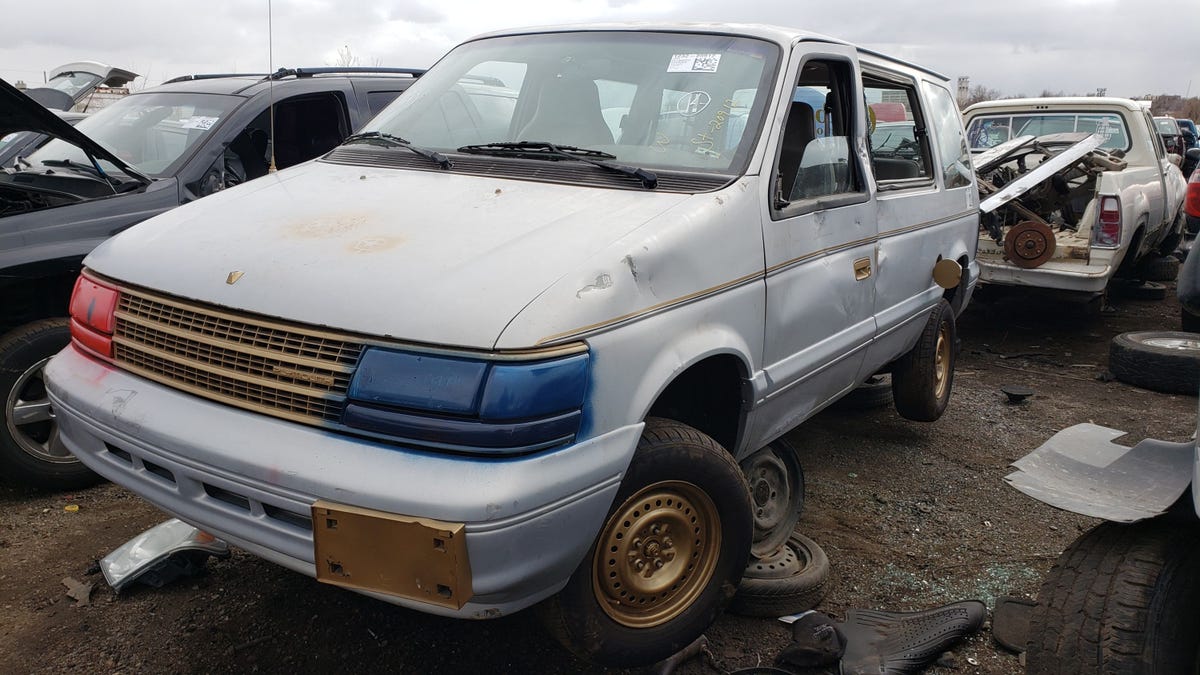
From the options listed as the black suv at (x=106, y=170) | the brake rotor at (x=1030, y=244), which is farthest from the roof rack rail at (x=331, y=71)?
the brake rotor at (x=1030, y=244)

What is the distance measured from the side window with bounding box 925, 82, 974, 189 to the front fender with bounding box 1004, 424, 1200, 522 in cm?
249

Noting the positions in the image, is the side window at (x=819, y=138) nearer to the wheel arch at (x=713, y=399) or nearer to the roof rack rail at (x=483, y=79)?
the wheel arch at (x=713, y=399)

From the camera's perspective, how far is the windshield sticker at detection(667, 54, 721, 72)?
9.94 ft

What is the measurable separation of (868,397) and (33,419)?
424cm

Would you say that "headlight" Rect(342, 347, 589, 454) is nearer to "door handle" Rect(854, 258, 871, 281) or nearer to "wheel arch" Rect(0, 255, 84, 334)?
"door handle" Rect(854, 258, 871, 281)

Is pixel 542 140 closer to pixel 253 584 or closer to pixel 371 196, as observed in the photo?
pixel 371 196

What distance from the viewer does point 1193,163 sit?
1083 centimetres

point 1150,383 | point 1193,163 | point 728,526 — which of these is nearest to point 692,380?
point 728,526

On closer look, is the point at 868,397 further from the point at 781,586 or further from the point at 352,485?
the point at 352,485

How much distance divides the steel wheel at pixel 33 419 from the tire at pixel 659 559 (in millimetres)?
2535

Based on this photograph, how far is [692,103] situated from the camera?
295cm

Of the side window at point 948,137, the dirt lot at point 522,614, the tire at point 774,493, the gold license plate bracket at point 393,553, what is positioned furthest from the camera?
the side window at point 948,137

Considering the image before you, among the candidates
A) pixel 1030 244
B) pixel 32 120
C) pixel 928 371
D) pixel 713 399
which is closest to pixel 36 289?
pixel 32 120

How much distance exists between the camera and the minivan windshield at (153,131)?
434 centimetres
